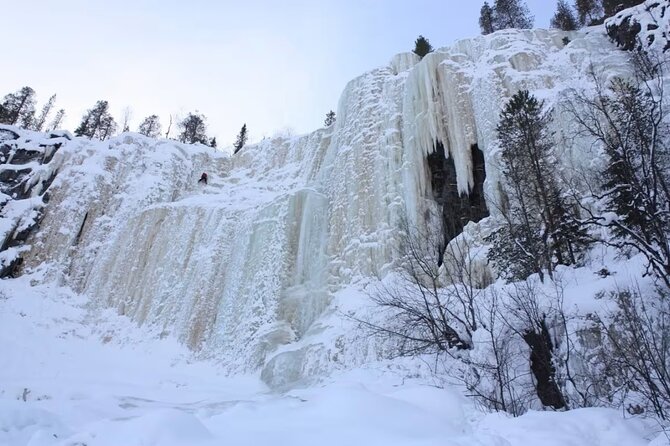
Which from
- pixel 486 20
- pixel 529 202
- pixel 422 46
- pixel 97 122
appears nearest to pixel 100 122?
pixel 97 122

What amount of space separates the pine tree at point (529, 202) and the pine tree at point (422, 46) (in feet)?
61.4

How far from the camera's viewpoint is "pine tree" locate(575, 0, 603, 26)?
32625mm

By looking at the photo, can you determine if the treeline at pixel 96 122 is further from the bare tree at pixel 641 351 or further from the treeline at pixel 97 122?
the bare tree at pixel 641 351

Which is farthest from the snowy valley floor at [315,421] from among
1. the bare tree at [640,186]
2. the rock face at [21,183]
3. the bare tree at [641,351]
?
the rock face at [21,183]

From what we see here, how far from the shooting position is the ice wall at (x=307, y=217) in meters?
16.1

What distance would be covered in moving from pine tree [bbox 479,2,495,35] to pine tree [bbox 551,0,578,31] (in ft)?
15.6

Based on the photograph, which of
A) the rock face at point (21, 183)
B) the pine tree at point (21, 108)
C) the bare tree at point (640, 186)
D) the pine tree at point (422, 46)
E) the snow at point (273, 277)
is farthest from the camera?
Answer: the pine tree at point (21, 108)

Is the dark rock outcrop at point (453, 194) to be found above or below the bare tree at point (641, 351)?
above

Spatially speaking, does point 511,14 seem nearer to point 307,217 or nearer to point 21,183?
point 307,217

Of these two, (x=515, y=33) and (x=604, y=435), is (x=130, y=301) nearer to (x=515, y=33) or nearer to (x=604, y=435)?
(x=604, y=435)

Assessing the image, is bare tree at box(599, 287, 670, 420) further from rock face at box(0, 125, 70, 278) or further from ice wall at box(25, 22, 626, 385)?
rock face at box(0, 125, 70, 278)

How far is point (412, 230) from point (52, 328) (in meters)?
16.2

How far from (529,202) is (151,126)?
42565mm

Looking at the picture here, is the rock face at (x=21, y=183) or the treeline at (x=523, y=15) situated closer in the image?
the rock face at (x=21, y=183)
